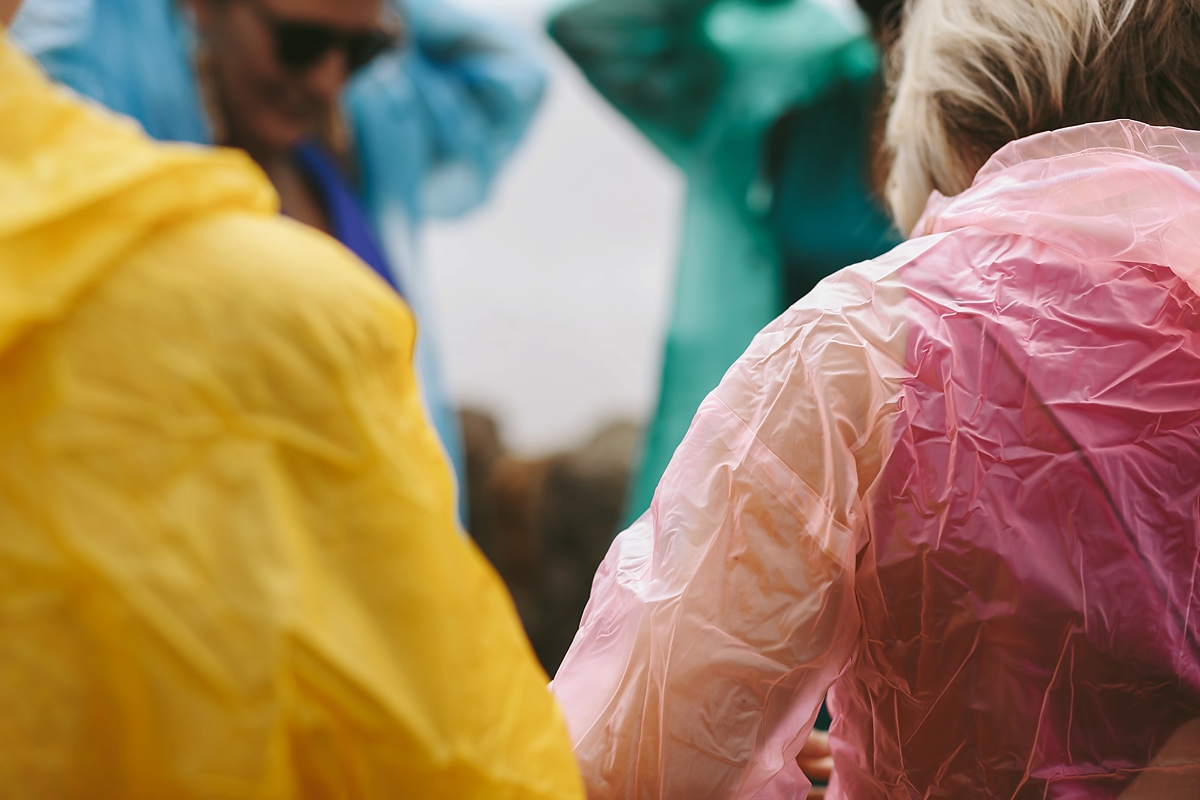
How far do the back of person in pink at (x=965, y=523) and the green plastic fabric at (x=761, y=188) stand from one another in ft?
3.29

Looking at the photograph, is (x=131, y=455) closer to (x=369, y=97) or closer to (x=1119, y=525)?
(x=1119, y=525)

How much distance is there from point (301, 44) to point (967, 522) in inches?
54.1

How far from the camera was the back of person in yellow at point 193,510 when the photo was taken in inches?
14.6

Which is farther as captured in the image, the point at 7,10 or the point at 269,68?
the point at 269,68

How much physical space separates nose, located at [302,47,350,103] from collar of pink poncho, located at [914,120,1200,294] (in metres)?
1.28

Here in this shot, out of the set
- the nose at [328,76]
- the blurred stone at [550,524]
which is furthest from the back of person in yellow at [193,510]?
the blurred stone at [550,524]

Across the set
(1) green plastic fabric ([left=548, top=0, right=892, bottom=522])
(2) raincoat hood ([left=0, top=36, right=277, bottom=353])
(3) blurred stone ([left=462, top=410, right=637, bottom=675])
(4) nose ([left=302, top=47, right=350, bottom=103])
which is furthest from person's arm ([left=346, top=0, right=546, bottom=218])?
(2) raincoat hood ([left=0, top=36, right=277, bottom=353])

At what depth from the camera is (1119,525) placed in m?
0.55

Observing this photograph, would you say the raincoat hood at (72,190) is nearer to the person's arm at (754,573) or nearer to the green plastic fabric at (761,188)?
the person's arm at (754,573)

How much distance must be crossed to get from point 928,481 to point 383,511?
1.00 feet

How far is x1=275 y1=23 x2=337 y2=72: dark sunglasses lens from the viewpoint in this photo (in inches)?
62.5

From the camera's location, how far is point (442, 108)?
206cm

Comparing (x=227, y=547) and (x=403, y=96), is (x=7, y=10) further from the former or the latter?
(x=403, y=96)

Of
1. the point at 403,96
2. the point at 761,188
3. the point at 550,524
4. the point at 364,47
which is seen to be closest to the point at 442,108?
the point at 403,96
